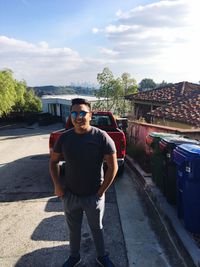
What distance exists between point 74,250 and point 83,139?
1.39 metres

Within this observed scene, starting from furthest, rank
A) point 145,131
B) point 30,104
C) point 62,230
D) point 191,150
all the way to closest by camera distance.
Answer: point 30,104 → point 145,131 → point 62,230 → point 191,150

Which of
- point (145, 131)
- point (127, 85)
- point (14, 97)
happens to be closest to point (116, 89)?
point (127, 85)

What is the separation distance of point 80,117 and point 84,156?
420 millimetres

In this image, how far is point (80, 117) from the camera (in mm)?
3186

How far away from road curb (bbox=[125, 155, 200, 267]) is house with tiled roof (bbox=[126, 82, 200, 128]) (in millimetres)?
7200

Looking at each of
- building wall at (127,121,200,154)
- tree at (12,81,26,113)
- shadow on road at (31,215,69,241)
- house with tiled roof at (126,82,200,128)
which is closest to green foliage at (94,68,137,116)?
house with tiled roof at (126,82,200,128)

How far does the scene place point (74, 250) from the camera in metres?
3.54

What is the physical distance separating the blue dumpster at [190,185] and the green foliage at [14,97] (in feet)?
77.6

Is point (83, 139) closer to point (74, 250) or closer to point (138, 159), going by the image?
point (74, 250)

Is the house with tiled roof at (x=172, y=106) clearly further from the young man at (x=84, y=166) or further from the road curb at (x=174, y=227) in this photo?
the young man at (x=84, y=166)

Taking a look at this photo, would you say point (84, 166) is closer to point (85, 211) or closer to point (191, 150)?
point (85, 211)

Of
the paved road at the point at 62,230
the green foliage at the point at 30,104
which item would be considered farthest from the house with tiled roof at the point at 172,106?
the green foliage at the point at 30,104

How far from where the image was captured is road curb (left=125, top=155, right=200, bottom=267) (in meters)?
3.48

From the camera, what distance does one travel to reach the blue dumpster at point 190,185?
3740mm
